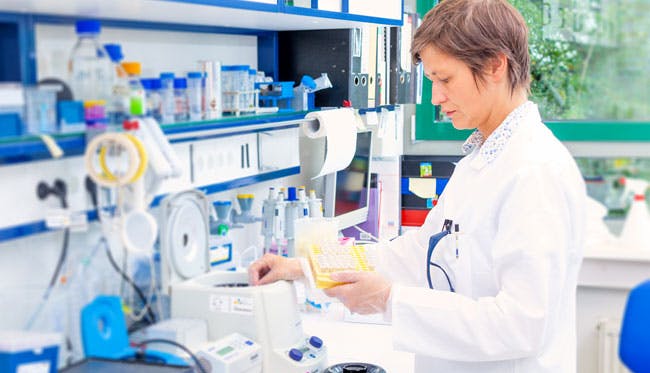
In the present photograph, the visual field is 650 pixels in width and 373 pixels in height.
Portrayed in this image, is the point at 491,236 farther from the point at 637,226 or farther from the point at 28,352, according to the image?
the point at 637,226

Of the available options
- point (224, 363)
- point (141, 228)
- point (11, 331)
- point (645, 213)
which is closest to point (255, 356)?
point (224, 363)

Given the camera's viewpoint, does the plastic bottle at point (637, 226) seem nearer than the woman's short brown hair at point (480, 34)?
No

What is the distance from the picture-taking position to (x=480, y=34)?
1.70 m

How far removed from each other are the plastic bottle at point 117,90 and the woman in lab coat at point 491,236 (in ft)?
1.82

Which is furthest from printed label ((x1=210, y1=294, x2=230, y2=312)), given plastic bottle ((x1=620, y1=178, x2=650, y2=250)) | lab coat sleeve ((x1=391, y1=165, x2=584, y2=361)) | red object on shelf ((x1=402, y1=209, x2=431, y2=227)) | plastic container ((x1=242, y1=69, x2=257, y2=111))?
plastic bottle ((x1=620, y1=178, x2=650, y2=250))

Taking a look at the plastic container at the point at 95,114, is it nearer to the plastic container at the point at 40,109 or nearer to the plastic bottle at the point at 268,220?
the plastic container at the point at 40,109

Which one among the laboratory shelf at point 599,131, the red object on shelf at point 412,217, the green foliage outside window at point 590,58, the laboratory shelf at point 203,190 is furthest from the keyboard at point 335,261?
the green foliage outside window at point 590,58

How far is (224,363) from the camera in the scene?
1545 millimetres

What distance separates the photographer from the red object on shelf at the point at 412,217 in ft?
11.7

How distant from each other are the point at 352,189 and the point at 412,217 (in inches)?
24.9

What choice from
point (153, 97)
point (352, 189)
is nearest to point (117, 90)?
point (153, 97)

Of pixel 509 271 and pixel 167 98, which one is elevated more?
pixel 167 98

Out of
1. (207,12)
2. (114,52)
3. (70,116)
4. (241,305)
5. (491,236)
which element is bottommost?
(241,305)

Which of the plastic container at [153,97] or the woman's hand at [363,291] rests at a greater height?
the plastic container at [153,97]
